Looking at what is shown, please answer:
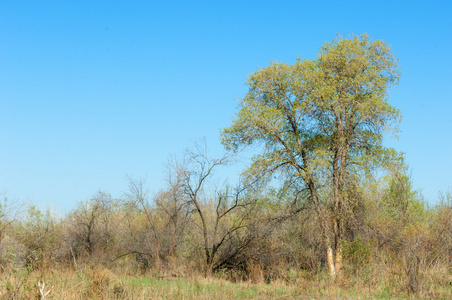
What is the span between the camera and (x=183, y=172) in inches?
862

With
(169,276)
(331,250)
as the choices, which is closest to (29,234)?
(169,276)

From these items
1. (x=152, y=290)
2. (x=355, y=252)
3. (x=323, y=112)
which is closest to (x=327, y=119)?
(x=323, y=112)

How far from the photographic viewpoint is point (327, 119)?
21188 millimetres

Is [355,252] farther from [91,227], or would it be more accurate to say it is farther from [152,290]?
[91,227]

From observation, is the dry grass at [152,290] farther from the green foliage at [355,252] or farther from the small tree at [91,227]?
the small tree at [91,227]

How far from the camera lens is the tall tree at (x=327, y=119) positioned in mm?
20156

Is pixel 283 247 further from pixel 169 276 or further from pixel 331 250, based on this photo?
pixel 169 276

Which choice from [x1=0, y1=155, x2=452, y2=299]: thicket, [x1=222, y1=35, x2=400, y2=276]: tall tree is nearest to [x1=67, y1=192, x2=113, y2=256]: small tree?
[x1=0, y1=155, x2=452, y2=299]: thicket

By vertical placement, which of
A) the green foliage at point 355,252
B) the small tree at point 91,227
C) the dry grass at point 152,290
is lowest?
the dry grass at point 152,290

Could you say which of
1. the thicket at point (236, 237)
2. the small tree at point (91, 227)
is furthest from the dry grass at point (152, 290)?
the small tree at point (91, 227)

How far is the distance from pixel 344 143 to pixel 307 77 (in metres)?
3.69

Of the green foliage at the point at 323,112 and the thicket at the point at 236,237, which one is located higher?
the green foliage at the point at 323,112

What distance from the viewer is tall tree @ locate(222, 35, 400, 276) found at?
2016cm

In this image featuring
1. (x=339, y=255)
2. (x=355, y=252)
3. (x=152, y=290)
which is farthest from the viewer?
(x=339, y=255)
